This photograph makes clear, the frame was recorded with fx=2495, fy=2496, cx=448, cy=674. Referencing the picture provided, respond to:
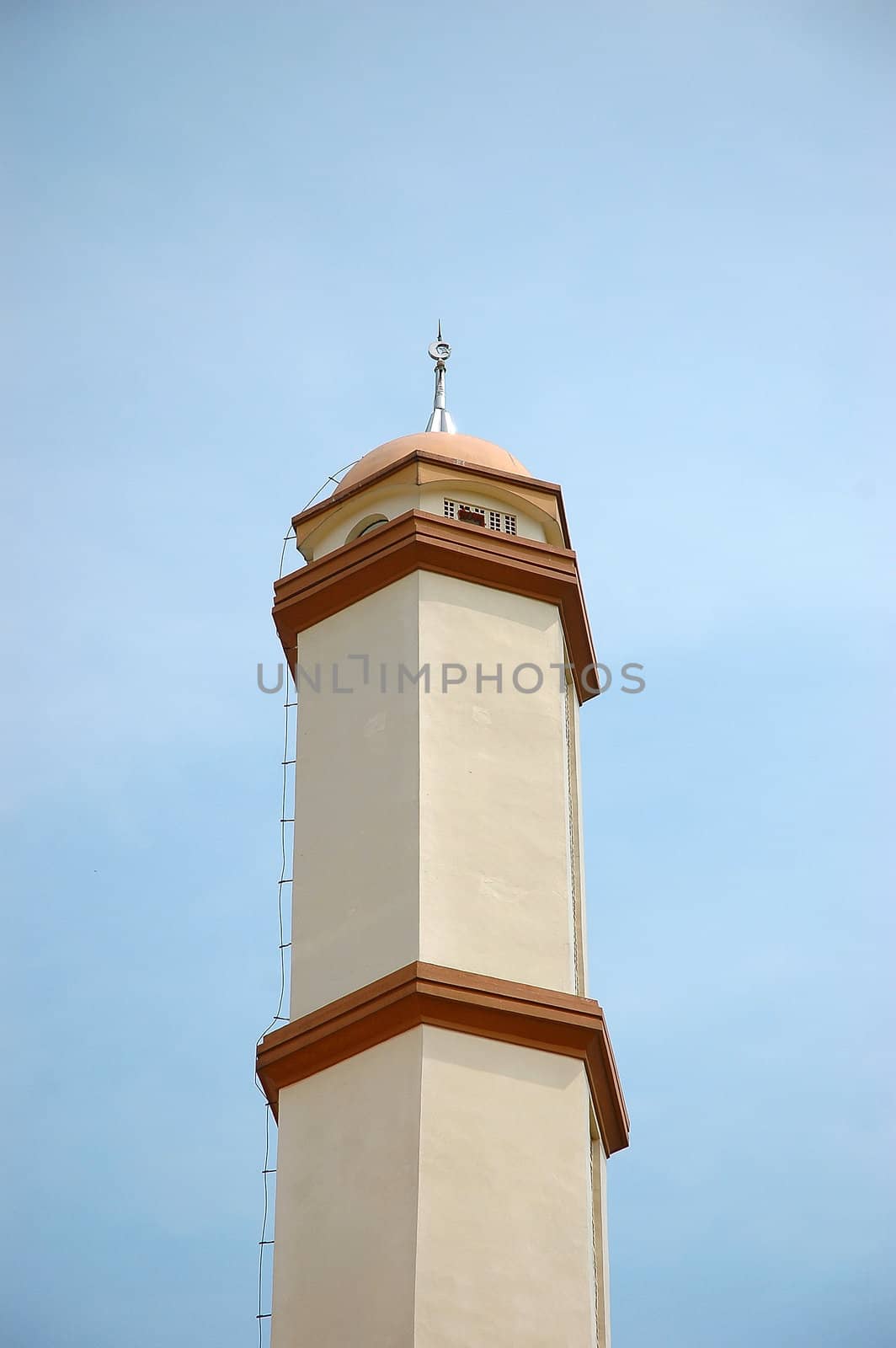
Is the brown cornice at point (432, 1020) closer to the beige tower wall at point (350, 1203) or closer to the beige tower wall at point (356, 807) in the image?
the beige tower wall at point (350, 1203)

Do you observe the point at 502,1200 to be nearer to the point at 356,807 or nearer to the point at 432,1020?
the point at 432,1020

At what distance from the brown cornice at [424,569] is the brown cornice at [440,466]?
549 mm

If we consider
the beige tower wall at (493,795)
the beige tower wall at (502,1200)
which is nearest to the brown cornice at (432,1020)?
the beige tower wall at (502,1200)

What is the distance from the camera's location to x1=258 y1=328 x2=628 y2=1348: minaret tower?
16203mm

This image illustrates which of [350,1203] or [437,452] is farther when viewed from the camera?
[437,452]

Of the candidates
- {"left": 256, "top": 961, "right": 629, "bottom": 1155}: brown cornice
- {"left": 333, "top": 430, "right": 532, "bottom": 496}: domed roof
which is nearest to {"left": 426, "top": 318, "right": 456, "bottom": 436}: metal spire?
{"left": 333, "top": 430, "right": 532, "bottom": 496}: domed roof

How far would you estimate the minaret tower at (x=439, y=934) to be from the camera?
53.2 ft

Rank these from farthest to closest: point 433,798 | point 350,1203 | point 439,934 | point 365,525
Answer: point 365,525 → point 433,798 → point 439,934 → point 350,1203

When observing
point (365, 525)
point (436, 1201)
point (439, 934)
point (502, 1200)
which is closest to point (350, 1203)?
point (436, 1201)

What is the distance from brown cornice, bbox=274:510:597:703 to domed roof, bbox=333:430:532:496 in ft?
2.68

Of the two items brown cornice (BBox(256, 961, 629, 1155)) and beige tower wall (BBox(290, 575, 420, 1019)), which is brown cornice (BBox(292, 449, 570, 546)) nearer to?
beige tower wall (BBox(290, 575, 420, 1019))

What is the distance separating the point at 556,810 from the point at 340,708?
6.26 feet

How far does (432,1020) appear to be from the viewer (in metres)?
17.2

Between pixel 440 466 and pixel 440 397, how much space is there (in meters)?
1.70
